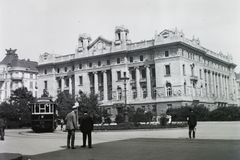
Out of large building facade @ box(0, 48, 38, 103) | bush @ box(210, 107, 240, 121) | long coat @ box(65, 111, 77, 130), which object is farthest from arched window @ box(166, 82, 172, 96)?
large building facade @ box(0, 48, 38, 103)

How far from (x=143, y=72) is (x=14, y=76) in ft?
157

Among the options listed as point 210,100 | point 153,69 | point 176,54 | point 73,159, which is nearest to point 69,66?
point 153,69

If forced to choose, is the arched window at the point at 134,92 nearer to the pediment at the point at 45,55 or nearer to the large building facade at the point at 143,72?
the large building facade at the point at 143,72

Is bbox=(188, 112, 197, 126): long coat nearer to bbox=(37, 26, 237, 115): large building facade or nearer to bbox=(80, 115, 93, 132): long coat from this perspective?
bbox=(80, 115, 93, 132): long coat

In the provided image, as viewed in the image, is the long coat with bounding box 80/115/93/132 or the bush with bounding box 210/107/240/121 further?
the bush with bounding box 210/107/240/121

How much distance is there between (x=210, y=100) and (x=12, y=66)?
66.5m

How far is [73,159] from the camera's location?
1002 centimetres

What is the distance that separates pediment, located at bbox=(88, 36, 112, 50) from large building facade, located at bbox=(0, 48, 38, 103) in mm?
32688

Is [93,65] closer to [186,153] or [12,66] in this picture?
[12,66]

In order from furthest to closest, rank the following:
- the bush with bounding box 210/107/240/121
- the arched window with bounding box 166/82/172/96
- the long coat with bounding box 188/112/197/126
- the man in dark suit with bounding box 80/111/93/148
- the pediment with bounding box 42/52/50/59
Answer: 1. the pediment with bounding box 42/52/50/59
2. the arched window with bounding box 166/82/172/96
3. the bush with bounding box 210/107/240/121
4. the long coat with bounding box 188/112/197/126
5. the man in dark suit with bounding box 80/111/93/148

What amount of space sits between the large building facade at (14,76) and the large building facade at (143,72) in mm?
13445

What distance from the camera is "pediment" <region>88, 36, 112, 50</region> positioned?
7616 centimetres

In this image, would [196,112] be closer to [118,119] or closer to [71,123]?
[118,119]

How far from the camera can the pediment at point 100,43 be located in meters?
76.2
